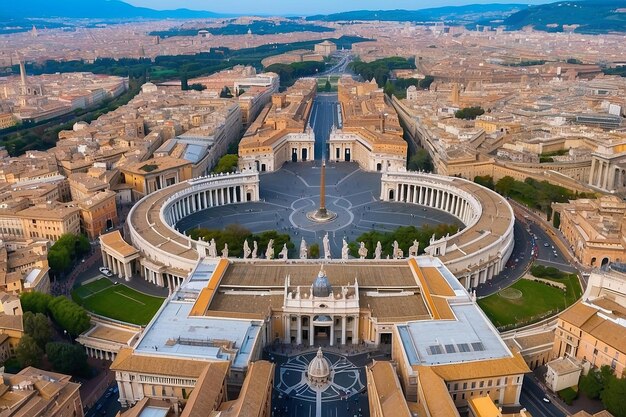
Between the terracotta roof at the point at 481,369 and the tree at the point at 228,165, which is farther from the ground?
the tree at the point at 228,165

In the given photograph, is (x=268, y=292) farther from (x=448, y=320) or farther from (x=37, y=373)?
(x=37, y=373)

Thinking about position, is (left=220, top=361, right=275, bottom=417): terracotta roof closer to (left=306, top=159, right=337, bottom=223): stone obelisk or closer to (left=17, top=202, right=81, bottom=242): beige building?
(left=306, top=159, right=337, bottom=223): stone obelisk

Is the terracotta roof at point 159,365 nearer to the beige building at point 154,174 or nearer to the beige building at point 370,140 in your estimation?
the beige building at point 154,174

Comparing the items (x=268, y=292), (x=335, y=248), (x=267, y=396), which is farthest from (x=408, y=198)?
(x=267, y=396)

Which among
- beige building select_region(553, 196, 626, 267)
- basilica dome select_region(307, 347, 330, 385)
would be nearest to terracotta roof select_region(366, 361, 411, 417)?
basilica dome select_region(307, 347, 330, 385)

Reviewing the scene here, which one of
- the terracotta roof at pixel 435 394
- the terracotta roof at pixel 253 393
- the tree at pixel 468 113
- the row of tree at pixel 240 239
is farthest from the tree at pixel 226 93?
the terracotta roof at pixel 435 394

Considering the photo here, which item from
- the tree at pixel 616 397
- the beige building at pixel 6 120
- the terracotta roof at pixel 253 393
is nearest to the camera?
the terracotta roof at pixel 253 393
